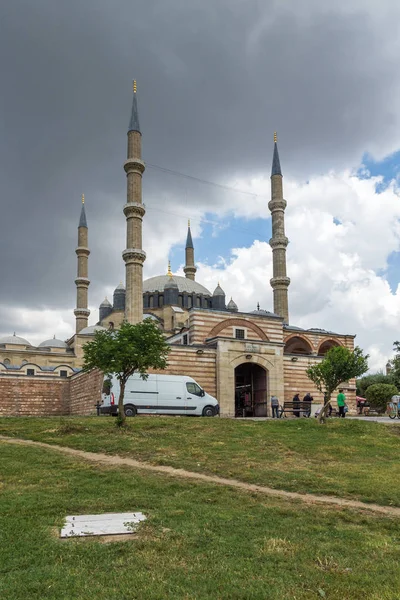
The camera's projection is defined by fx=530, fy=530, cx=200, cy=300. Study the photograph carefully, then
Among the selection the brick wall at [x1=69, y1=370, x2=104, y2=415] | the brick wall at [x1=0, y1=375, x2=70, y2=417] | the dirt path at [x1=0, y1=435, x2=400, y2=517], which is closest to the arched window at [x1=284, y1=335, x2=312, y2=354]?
the brick wall at [x1=69, y1=370, x2=104, y2=415]

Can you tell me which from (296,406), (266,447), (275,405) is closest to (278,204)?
(296,406)

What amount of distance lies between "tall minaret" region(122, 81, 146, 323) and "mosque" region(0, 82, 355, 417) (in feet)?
0.25

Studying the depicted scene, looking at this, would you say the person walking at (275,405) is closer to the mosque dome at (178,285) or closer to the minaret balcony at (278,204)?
the minaret balcony at (278,204)

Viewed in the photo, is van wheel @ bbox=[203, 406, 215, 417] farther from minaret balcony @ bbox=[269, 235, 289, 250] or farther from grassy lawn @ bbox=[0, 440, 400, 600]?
minaret balcony @ bbox=[269, 235, 289, 250]

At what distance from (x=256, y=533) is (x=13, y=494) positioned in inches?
165

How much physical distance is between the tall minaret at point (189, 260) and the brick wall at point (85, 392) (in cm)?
3352

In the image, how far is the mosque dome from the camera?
5744 cm

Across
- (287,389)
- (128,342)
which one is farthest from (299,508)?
(287,389)

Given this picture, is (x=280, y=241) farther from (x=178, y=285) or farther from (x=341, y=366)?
(x=341, y=366)

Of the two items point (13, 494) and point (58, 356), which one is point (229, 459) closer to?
point (13, 494)

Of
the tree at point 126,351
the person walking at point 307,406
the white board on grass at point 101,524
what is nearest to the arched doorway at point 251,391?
the person walking at point 307,406

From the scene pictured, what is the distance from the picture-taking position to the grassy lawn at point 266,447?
10.4m

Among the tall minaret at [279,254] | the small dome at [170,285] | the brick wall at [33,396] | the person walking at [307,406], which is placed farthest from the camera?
the small dome at [170,285]

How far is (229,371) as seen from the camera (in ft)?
104
